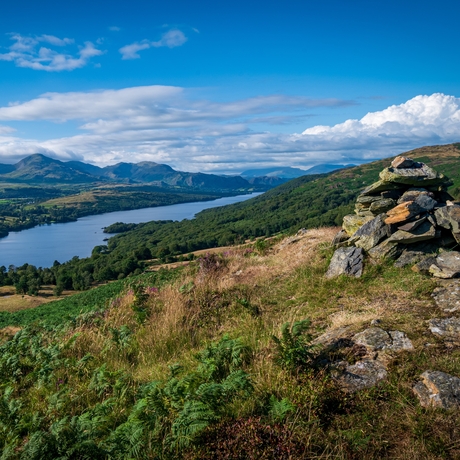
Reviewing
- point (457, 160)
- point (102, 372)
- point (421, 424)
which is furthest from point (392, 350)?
point (457, 160)

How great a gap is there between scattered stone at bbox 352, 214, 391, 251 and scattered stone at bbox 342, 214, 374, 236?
933 millimetres

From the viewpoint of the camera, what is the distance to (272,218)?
484 ft

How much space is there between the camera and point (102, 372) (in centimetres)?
540

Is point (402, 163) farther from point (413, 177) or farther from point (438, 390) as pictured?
point (438, 390)

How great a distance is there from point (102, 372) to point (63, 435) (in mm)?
1475

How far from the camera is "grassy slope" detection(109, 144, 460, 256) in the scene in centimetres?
11725

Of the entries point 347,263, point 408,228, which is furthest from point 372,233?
point 347,263

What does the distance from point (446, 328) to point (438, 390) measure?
2103mm

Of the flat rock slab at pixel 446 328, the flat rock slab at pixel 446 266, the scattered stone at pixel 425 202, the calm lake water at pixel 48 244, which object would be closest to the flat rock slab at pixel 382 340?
the flat rock slab at pixel 446 328

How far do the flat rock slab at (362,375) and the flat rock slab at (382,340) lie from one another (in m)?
0.43

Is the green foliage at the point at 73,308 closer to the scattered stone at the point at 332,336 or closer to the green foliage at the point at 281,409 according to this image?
the scattered stone at the point at 332,336

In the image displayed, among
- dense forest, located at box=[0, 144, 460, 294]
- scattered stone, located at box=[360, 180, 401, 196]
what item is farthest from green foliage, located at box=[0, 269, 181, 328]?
dense forest, located at box=[0, 144, 460, 294]

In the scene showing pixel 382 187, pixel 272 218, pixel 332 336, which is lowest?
→ pixel 272 218

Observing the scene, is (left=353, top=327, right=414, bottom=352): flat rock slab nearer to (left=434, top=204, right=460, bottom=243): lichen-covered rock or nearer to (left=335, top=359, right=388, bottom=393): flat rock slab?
(left=335, top=359, right=388, bottom=393): flat rock slab
